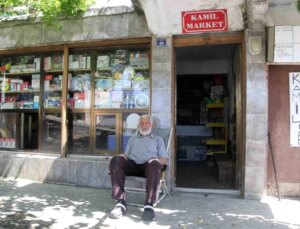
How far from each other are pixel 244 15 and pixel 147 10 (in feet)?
5.06

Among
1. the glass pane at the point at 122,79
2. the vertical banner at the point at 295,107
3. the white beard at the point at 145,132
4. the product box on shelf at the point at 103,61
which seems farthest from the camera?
the product box on shelf at the point at 103,61

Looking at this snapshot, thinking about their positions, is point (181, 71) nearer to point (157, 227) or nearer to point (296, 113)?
point (296, 113)

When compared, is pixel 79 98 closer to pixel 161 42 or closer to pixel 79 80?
pixel 79 80

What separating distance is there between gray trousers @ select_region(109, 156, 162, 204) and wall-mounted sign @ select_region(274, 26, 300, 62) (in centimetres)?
257

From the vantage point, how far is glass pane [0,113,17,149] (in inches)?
322

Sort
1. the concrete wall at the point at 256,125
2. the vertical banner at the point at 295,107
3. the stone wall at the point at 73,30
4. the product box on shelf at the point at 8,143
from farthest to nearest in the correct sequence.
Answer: the product box on shelf at the point at 8,143 → the stone wall at the point at 73,30 → the vertical banner at the point at 295,107 → the concrete wall at the point at 256,125

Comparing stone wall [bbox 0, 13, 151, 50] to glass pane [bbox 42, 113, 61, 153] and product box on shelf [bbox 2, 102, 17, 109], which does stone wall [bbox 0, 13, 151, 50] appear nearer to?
product box on shelf [bbox 2, 102, 17, 109]

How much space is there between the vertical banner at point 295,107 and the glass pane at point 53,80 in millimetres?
4219

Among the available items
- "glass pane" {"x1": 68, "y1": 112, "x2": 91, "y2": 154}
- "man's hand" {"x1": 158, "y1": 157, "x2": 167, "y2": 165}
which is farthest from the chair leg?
"glass pane" {"x1": 68, "y1": 112, "x2": 91, "y2": 154}

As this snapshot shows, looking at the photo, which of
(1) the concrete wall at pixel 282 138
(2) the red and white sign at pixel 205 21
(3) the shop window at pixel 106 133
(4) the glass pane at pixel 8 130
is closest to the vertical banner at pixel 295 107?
(1) the concrete wall at pixel 282 138

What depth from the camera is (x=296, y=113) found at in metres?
6.33

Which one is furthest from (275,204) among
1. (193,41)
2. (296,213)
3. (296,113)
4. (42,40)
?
(42,40)

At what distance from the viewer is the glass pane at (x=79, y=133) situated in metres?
7.38

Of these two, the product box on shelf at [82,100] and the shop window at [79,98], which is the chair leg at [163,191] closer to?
the shop window at [79,98]
